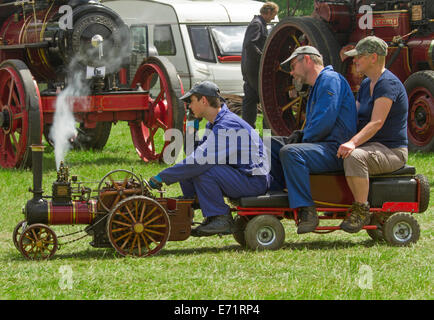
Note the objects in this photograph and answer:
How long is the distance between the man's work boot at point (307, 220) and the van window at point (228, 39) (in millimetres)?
10564

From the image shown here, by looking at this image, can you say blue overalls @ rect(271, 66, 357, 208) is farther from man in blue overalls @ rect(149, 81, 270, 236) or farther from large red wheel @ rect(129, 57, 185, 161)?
large red wheel @ rect(129, 57, 185, 161)

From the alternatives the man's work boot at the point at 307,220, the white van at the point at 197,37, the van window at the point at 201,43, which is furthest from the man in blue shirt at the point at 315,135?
the van window at the point at 201,43

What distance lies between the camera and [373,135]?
567cm

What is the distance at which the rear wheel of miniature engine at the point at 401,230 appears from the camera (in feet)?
18.9

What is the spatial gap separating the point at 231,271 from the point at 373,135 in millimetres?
1361

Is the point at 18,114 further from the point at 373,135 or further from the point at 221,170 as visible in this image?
the point at 373,135

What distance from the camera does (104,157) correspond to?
34.9 feet

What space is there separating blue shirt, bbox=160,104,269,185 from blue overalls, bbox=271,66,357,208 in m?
0.16

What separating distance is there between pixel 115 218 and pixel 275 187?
44.7 inches

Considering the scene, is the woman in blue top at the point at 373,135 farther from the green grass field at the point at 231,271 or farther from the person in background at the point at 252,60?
the person in background at the point at 252,60

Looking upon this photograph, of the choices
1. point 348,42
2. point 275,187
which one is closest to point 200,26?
point 348,42

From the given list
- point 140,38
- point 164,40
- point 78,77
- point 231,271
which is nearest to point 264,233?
point 231,271

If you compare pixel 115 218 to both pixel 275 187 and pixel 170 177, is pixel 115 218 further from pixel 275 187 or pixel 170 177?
pixel 275 187

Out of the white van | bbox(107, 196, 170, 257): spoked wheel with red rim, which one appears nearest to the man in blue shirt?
bbox(107, 196, 170, 257): spoked wheel with red rim
